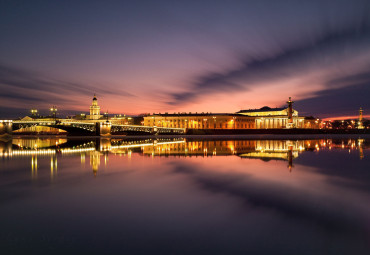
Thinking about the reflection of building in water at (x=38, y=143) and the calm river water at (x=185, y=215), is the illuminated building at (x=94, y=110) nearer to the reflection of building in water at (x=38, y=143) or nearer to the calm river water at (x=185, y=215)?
the reflection of building in water at (x=38, y=143)

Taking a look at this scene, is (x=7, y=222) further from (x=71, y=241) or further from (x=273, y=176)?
(x=273, y=176)

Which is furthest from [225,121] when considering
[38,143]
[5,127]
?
[38,143]

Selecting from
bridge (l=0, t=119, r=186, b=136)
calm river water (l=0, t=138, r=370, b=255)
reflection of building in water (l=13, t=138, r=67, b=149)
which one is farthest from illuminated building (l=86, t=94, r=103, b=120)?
calm river water (l=0, t=138, r=370, b=255)

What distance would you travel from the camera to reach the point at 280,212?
682cm

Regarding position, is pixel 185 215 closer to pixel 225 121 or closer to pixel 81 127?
pixel 81 127

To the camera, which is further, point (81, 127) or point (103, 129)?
point (81, 127)

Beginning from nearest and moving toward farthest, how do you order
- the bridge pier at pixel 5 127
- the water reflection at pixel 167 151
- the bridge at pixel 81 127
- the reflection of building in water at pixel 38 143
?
1. the water reflection at pixel 167 151
2. the reflection of building in water at pixel 38 143
3. the bridge pier at pixel 5 127
4. the bridge at pixel 81 127

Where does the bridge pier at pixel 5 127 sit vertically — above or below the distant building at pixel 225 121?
below

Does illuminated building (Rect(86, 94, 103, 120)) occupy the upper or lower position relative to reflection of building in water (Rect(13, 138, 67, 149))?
upper

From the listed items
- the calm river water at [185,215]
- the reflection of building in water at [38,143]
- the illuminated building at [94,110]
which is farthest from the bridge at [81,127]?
the illuminated building at [94,110]

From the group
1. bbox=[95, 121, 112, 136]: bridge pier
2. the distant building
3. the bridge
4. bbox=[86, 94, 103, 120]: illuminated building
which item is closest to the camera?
the bridge

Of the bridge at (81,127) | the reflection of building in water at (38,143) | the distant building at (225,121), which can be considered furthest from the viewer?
Result: the distant building at (225,121)

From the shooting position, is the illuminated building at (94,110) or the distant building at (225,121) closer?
the distant building at (225,121)

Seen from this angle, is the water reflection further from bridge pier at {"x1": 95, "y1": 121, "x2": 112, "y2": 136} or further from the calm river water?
bridge pier at {"x1": 95, "y1": 121, "x2": 112, "y2": 136}
